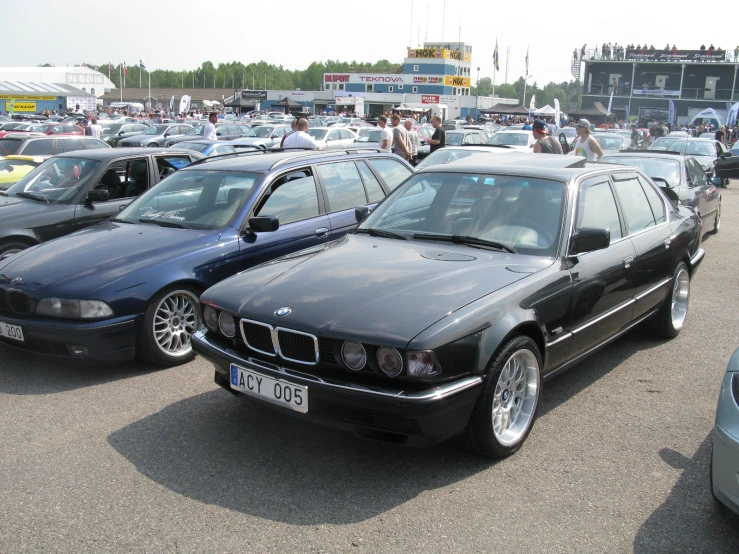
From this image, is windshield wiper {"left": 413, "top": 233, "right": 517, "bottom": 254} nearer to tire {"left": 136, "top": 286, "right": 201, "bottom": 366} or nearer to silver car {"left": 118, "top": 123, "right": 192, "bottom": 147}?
tire {"left": 136, "top": 286, "right": 201, "bottom": 366}

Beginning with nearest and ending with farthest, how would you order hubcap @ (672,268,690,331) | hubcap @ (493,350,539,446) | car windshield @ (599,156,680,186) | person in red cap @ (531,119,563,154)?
hubcap @ (493,350,539,446) → hubcap @ (672,268,690,331) → person in red cap @ (531,119,563,154) → car windshield @ (599,156,680,186)

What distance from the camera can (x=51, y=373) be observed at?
198 inches

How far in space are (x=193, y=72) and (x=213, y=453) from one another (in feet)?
645

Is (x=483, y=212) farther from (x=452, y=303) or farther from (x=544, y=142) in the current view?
(x=544, y=142)

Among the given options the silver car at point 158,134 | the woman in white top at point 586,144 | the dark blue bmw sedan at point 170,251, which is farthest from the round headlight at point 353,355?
the silver car at point 158,134

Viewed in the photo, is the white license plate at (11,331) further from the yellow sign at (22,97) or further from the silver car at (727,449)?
the yellow sign at (22,97)

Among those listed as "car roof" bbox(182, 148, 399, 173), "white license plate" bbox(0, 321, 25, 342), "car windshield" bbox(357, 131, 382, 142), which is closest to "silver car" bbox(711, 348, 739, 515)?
"car roof" bbox(182, 148, 399, 173)

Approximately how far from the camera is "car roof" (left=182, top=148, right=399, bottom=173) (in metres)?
6.18

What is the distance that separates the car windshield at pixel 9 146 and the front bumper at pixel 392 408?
43.6ft

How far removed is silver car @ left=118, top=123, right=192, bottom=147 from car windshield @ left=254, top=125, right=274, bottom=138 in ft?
10.8

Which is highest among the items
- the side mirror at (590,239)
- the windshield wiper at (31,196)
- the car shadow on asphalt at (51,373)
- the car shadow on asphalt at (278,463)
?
the side mirror at (590,239)

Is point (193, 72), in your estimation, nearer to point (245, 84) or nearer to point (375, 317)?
point (245, 84)

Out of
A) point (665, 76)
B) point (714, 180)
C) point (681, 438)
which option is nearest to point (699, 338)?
point (681, 438)

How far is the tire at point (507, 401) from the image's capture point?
3434 mm
